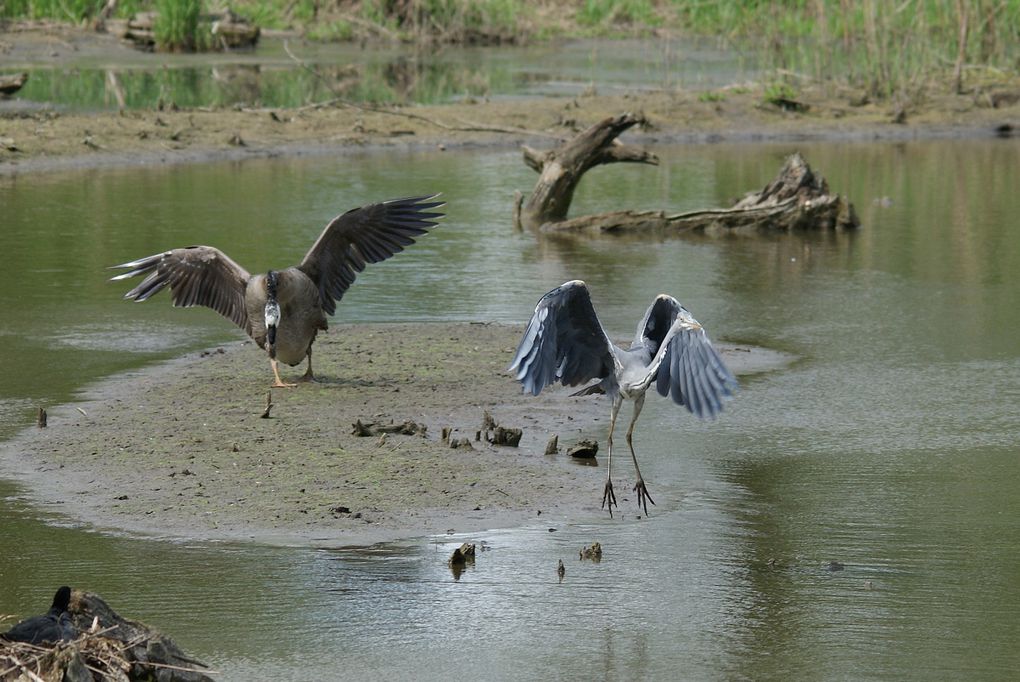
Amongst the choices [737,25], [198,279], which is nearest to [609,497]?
[198,279]

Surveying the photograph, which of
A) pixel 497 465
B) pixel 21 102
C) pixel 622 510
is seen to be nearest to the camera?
pixel 622 510

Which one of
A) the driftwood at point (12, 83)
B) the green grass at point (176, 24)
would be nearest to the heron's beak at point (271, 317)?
the driftwood at point (12, 83)

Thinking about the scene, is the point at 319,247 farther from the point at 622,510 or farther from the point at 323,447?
the point at 622,510

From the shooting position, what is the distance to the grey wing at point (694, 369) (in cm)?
650

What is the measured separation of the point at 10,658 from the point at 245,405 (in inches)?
189

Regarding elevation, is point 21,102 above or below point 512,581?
above

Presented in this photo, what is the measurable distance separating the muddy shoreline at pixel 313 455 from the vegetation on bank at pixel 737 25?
16649 millimetres

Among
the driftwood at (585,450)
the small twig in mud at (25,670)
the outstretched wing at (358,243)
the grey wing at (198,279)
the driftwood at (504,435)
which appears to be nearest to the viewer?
the small twig in mud at (25,670)

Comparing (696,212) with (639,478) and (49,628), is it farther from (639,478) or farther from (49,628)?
(49,628)

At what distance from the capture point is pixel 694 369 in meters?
6.58

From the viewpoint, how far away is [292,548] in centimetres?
712

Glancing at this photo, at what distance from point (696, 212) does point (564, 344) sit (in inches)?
372

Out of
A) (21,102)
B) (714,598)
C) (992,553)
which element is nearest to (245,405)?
(714,598)

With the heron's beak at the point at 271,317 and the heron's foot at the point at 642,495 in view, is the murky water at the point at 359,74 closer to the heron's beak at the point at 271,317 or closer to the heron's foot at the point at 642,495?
the heron's beak at the point at 271,317
